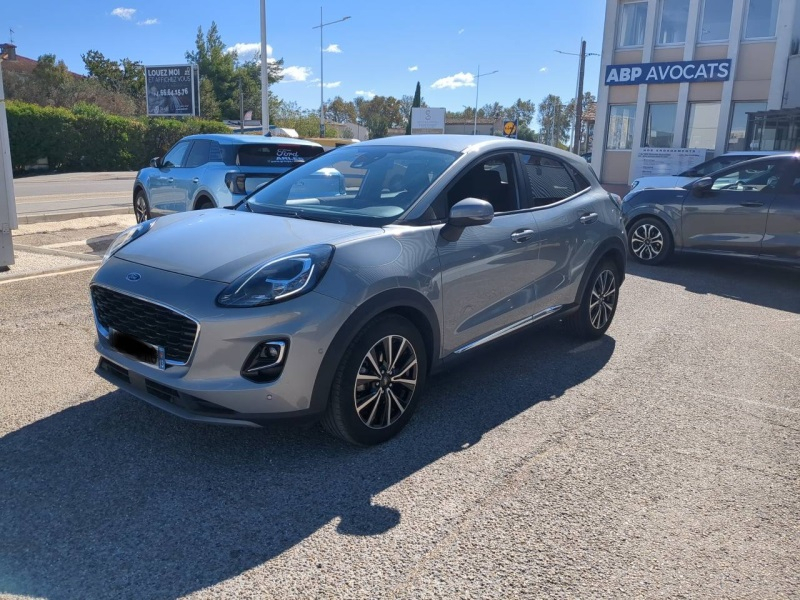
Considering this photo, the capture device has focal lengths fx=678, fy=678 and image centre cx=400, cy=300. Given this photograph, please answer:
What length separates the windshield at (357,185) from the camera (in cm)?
413

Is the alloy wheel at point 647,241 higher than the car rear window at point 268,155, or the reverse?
the car rear window at point 268,155

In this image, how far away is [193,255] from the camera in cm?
356

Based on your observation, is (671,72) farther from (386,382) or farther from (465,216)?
(386,382)

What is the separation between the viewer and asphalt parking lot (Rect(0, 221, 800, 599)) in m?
2.67

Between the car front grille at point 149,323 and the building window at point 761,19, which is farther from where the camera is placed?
the building window at point 761,19

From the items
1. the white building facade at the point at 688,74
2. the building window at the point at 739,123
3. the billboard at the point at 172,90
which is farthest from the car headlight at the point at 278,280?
the billboard at the point at 172,90

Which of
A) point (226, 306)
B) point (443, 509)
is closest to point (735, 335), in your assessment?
point (443, 509)

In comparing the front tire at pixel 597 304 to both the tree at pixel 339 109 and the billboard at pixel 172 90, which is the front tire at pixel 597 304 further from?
the tree at pixel 339 109

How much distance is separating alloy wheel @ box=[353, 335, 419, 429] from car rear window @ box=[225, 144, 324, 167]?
6.06m

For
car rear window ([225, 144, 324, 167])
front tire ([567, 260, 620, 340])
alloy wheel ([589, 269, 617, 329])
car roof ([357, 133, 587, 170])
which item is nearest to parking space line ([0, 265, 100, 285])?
car rear window ([225, 144, 324, 167])

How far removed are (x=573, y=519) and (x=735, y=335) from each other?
158 inches

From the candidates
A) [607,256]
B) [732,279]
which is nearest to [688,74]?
[732,279]

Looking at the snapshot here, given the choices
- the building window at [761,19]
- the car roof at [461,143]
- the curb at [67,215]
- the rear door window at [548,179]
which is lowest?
the curb at [67,215]

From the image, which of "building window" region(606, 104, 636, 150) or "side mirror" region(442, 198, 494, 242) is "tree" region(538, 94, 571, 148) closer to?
"building window" region(606, 104, 636, 150)
